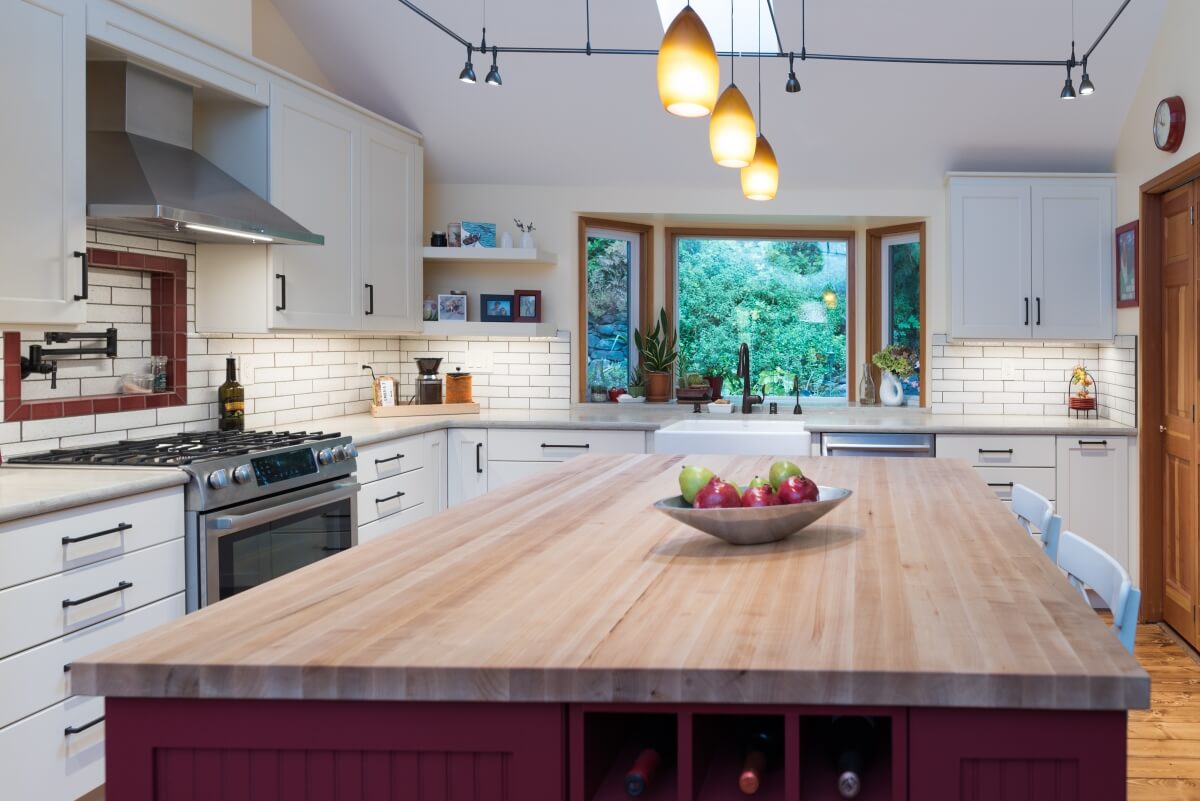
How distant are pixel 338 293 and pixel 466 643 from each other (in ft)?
11.9

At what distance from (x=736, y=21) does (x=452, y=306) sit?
7.31ft

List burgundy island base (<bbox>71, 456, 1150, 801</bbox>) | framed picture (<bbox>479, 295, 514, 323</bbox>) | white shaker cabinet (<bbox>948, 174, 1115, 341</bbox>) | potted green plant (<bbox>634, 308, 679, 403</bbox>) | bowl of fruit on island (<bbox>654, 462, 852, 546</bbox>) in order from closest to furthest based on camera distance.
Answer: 1. burgundy island base (<bbox>71, 456, 1150, 801</bbox>)
2. bowl of fruit on island (<bbox>654, 462, 852, 546</bbox>)
3. white shaker cabinet (<bbox>948, 174, 1115, 341</bbox>)
4. framed picture (<bbox>479, 295, 514, 323</bbox>)
5. potted green plant (<bbox>634, 308, 679, 403</bbox>)

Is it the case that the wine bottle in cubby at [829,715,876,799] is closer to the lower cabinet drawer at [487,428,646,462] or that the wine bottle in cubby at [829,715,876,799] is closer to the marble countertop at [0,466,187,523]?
Answer: the marble countertop at [0,466,187,523]

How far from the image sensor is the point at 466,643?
1.34 meters

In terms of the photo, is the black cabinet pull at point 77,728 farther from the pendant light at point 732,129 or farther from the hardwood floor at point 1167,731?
the hardwood floor at point 1167,731

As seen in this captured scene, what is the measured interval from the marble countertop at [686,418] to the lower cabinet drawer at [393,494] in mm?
211

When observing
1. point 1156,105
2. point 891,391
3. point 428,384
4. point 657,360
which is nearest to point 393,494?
point 428,384

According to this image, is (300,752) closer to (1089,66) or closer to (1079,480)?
(1079,480)

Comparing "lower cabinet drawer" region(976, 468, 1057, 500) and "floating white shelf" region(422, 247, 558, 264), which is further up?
"floating white shelf" region(422, 247, 558, 264)

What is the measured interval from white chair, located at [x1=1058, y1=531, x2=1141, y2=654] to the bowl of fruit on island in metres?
0.51

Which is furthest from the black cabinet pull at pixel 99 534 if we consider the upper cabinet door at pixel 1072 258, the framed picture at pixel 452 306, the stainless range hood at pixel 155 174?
the upper cabinet door at pixel 1072 258

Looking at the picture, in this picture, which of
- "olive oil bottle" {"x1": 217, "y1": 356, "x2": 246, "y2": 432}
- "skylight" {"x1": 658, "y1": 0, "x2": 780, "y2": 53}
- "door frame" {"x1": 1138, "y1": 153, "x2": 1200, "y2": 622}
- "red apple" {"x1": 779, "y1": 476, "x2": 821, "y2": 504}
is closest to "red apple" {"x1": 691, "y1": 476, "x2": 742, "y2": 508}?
"red apple" {"x1": 779, "y1": 476, "x2": 821, "y2": 504}

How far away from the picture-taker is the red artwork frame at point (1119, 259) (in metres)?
4.91

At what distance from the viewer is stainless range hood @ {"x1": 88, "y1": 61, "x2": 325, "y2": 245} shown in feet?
10.8
